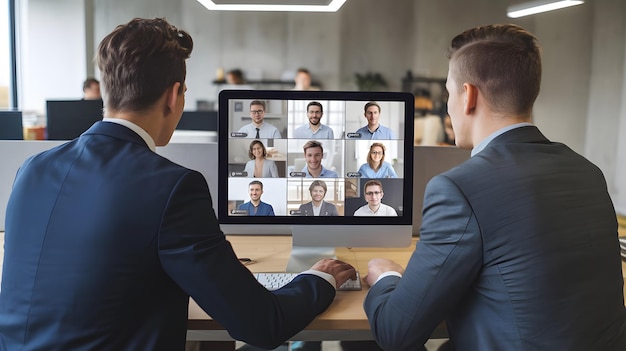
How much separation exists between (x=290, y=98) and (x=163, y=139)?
493 millimetres

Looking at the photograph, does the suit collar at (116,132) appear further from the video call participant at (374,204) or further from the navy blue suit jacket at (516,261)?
the video call participant at (374,204)

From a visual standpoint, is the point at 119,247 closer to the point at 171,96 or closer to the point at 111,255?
the point at 111,255

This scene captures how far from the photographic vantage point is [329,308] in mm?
1325

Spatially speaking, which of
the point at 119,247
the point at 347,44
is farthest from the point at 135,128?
the point at 347,44

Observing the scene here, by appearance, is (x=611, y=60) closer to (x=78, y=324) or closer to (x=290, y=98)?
(x=290, y=98)

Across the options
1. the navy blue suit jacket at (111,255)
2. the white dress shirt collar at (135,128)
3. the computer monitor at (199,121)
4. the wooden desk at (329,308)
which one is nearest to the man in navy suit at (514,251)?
the wooden desk at (329,308)

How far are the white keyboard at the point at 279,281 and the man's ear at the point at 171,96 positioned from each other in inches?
19.2

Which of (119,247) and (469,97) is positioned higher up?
(469,97)

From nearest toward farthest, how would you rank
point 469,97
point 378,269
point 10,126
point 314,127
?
point 469,97
point 378,269
point 314,127
point 10,126

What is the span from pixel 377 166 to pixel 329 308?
0.49 m

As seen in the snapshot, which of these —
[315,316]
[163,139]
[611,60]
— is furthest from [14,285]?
[611,60]

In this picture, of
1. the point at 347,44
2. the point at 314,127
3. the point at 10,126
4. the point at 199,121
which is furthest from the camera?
the point at 347,44

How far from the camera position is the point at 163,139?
1233 mm

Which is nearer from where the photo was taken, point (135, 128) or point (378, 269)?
point (135, 128)
